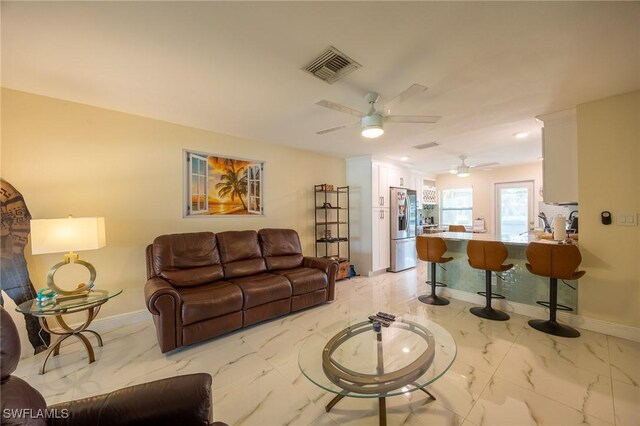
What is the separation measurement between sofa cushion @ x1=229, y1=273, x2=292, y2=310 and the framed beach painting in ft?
3.78

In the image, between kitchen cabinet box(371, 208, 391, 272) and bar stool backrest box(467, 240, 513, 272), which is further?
kitchen cabinet box(371, 208, 391, 272)

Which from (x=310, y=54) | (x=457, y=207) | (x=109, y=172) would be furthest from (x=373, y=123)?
(x=457, y=207)

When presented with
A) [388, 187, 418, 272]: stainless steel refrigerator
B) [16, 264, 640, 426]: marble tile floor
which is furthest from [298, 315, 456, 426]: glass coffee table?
[388, 187, 418, 272]: stainless steel refrigerator

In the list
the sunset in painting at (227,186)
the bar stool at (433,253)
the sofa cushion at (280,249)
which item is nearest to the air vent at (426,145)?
the bar stool at (433,253)

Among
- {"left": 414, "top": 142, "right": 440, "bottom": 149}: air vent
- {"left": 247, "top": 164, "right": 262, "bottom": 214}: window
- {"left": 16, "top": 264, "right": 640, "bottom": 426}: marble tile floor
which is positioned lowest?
{"left": 16, "top": 264, "right": 640, "bottom": 426}: marble tile floor

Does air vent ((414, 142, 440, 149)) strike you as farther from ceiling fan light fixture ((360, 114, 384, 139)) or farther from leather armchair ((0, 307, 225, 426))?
leather armchair ((0, 307, 225, 426))

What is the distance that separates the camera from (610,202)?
2693mm

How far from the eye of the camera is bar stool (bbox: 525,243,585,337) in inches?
104

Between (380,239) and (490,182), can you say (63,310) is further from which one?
(490,182)

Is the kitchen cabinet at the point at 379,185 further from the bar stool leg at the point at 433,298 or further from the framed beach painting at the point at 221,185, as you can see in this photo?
the framed beach painting at the point at 221,185

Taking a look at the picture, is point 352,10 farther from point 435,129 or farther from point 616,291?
point 616,291

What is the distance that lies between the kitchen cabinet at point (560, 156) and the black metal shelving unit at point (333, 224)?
3140 millimetres

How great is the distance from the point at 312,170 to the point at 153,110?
273 cm

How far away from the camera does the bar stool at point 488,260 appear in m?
3.09
